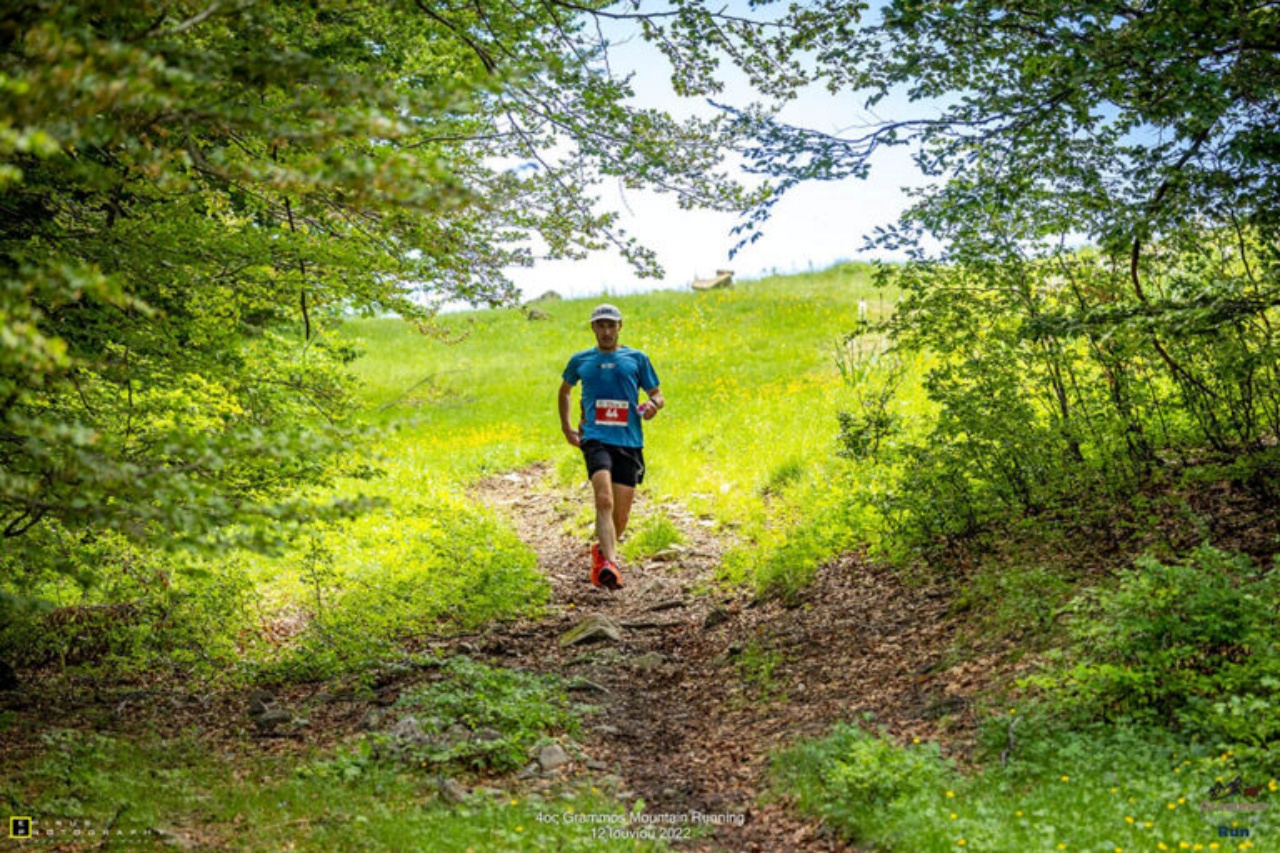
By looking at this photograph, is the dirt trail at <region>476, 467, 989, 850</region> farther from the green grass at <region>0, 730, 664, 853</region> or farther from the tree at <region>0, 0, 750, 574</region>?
the tree at <region>0, 0, 750, 574</region>

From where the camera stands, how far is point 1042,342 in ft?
27.7

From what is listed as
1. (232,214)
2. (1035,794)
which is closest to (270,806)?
(1035,794)

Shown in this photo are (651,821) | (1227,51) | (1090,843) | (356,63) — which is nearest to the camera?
(1090,843)

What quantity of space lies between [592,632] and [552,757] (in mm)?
2974

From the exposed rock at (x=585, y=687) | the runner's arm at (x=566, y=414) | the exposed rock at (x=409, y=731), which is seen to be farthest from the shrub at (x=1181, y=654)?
the runner's arm at (x=566, y=414)

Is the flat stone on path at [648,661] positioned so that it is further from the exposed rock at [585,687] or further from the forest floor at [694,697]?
the exposed rock at [585,687]

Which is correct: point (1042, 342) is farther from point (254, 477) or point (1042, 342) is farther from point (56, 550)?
point (56, 550)

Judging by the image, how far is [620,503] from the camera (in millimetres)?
10688

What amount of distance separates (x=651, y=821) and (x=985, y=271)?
5.06 m

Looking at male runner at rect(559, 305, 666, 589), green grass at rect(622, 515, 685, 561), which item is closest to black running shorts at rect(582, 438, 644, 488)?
male runner at rect(559, 305, 666, 589)

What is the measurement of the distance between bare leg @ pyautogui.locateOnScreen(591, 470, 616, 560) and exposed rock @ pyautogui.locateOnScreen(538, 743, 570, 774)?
4.06 m

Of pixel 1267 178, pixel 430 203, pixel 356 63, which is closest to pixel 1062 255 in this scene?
pixel 1267 178

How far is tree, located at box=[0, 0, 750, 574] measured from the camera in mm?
3238

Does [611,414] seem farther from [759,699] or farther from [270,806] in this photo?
[270,806]
